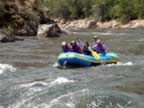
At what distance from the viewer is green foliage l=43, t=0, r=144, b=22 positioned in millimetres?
69125

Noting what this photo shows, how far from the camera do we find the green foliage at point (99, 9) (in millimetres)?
69125

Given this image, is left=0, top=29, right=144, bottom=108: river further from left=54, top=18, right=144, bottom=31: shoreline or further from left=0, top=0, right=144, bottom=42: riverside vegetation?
left=54, top=18, right=144, bottom=31: shoreline

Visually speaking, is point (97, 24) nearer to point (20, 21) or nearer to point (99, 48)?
point (20, 21)

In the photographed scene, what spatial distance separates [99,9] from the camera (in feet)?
255

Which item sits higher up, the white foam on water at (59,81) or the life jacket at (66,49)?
the life jacket at (66,49)

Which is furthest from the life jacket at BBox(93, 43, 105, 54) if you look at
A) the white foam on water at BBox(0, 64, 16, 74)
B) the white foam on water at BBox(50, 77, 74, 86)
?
the white foam on water at BBox(50, 77, 74, 86)

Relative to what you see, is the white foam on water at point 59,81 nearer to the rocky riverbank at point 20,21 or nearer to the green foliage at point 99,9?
the rocky riverbank at point 20,21

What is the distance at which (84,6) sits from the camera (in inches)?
3393

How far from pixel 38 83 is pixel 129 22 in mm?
55117

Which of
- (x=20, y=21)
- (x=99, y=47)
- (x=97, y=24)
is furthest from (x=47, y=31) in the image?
(x=97, y=24)

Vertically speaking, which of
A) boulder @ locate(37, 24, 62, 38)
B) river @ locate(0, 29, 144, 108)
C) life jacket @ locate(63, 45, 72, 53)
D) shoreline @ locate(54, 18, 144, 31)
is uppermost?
life jacket @ locate(63, 45, 72, 53)

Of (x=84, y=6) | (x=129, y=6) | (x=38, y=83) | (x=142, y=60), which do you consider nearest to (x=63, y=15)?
(x=84, y=6)

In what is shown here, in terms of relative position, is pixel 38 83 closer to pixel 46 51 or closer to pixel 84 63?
pixel 84 63

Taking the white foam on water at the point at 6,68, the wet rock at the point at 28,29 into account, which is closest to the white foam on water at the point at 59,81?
the white foam on water at the point at 6,68
